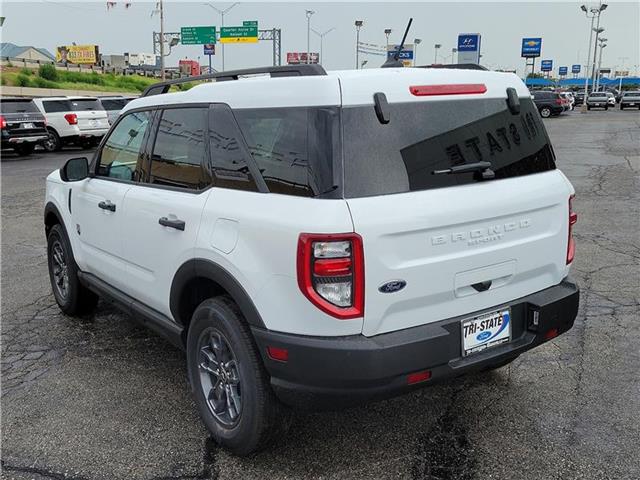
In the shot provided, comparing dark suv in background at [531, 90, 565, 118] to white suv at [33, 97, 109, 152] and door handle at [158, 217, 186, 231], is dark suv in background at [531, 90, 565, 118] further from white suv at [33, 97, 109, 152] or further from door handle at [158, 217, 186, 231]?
door handle at [158, 217, 186, 231]

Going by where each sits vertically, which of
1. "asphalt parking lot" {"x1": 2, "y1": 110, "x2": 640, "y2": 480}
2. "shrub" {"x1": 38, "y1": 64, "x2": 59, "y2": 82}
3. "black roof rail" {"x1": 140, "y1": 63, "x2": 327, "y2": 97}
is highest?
"shrub" {"x1": 38, "y1": 64, "x2": 59, "y2": 82}

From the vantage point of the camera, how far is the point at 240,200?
290 cm

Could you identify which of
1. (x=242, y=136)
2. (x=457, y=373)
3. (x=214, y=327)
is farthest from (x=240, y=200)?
(x=457, y=373)

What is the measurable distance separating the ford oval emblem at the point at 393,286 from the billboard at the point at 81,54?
349ft

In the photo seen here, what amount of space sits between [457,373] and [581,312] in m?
2.74

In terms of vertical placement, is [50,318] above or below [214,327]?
below

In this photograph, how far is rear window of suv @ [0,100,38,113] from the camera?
18.2 meters

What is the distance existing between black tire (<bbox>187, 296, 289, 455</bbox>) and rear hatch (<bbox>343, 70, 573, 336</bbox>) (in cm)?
62

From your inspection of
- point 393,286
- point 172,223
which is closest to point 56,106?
point 172,223

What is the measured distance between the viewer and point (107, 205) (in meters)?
4.07

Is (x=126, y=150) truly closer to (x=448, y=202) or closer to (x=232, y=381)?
(x=232, y=381)

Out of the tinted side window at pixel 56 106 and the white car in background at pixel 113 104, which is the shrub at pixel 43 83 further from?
the tinted side window at pixel 56 106

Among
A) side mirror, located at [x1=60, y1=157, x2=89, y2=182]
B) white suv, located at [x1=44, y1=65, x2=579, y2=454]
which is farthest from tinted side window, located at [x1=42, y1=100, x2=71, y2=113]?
white suv, located at [x1=44, y1=65, x2=579, y2=454]

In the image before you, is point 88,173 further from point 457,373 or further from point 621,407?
point 621,407
